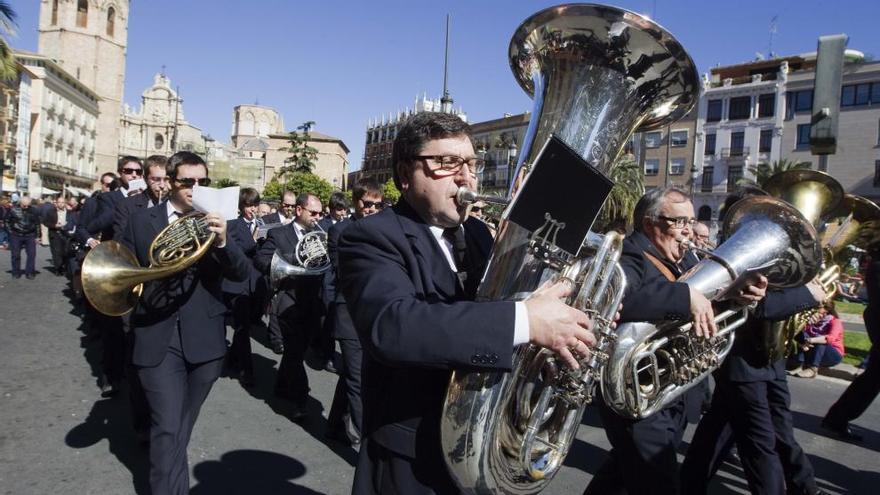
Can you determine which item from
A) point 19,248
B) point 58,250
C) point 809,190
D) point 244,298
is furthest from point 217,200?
point 58,250

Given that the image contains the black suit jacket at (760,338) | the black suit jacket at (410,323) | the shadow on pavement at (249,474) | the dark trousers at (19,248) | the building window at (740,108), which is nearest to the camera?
the black suit jacket at (410,323)

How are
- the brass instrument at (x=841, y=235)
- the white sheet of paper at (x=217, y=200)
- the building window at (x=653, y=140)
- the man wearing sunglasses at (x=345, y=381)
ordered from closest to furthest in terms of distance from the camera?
the white sheet of paper at (x=217, y=200)
the brass instrument at (x=841, y=235)
the man wearing sunglasses at (x=345, y=381)
the building window at (x=653, y=140)

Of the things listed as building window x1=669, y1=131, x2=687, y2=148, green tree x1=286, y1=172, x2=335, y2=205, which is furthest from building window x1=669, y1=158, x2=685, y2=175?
green tree x1=286, y1=172, x2=335, y2=205

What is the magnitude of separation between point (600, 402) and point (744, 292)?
3.00 ft

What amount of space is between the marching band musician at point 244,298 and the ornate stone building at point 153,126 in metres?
92.8

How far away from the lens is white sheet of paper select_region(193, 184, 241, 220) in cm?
309

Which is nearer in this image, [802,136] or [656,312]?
[656,312]

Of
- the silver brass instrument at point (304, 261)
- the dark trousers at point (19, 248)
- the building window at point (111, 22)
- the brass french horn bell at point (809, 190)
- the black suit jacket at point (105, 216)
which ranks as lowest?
the dark trousers at point (19, 248)

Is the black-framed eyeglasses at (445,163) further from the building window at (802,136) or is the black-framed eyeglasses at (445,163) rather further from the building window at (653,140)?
the building window at (653,140)

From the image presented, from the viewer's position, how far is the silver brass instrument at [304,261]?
5.96 meters

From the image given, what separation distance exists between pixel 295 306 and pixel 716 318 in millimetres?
4046

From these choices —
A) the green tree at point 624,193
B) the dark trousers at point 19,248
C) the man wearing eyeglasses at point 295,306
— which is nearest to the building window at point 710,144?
the green tree at point 624,193

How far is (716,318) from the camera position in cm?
295

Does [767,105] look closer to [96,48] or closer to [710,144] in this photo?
[710,144]
